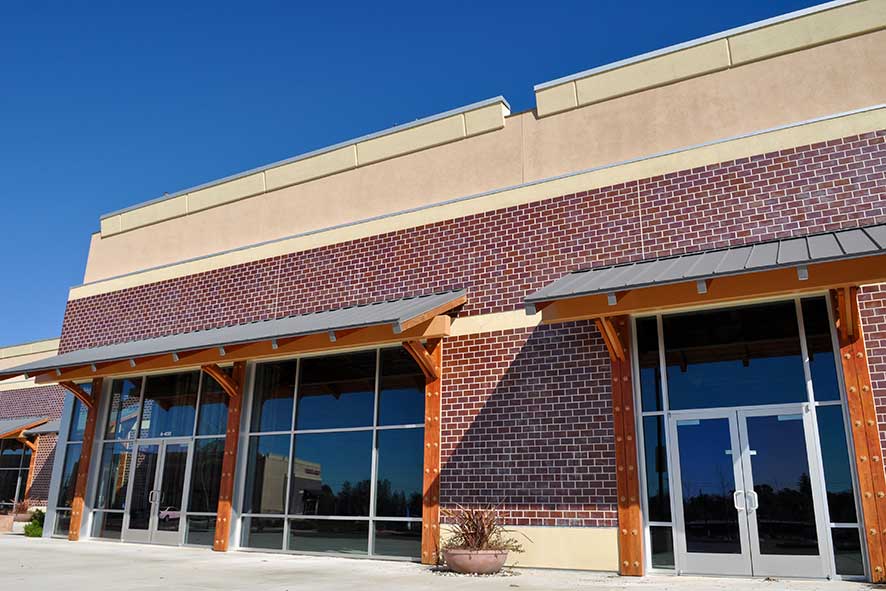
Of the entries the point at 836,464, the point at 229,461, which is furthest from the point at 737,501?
the point at 229,461

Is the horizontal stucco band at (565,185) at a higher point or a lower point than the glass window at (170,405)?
higher

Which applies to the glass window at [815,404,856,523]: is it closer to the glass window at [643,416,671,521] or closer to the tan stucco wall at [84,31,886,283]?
the glass window at [643,416,671,521]

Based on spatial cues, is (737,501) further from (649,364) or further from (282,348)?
(282,348)

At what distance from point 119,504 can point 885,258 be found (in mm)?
14948

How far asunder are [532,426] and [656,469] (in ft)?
6.27

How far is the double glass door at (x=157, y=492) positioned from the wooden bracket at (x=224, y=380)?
5.75 ft

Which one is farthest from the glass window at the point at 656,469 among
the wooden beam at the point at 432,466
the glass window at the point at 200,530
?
the glass window at the point at 200,530

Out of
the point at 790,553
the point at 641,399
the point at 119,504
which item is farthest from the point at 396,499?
the point at 119,504

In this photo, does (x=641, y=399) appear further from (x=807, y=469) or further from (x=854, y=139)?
(x=854, y=139)

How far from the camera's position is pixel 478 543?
9.89 metres

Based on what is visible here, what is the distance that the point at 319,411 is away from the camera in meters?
13.0

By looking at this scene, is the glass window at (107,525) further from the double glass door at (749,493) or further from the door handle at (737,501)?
the door handle at (737,501)

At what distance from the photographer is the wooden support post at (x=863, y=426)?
8.33 m

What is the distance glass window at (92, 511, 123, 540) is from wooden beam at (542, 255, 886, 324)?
1089 cm
